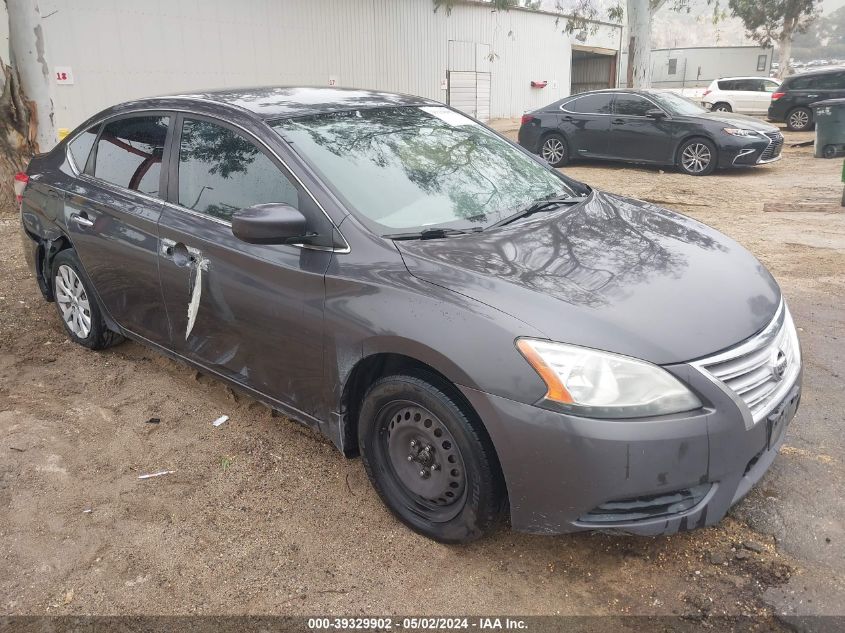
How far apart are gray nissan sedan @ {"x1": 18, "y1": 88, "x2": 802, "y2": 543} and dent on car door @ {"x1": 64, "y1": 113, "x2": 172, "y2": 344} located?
19 millimetres

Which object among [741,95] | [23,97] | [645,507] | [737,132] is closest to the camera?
[645,507]

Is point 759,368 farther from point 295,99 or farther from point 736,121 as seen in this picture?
point 736,121

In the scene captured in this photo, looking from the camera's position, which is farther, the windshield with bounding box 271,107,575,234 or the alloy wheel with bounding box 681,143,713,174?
the alloy wheel with bounding box 681,143,713,174

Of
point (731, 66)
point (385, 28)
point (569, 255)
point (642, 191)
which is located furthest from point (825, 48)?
point (569, 255)

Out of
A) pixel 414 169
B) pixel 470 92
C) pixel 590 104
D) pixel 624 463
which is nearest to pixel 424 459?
pixel 624 463

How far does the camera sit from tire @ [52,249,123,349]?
174 inches

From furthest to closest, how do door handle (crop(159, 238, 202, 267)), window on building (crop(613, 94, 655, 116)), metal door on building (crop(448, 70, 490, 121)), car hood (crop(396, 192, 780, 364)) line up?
metal door on building (crop(448, 70, 490, 121)), window on building (crop(613, 94, 655, 116)), door handle (crop(159, 238, 202, 267)), car hood (crop(396, 192, 780, 364))

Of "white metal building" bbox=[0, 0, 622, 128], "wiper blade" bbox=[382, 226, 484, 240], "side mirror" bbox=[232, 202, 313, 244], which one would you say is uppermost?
"white metal building" bbox=[0, 0, 622, 128]

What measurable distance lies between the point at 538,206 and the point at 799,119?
19.0 meters

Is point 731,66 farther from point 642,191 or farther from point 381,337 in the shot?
point 381,337

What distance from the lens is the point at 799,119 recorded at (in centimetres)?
1898

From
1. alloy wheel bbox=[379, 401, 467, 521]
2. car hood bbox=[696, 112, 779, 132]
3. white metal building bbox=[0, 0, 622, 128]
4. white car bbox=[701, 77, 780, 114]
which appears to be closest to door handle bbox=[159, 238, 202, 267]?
alloy wheel bbox=[379, 401, 467, 521]

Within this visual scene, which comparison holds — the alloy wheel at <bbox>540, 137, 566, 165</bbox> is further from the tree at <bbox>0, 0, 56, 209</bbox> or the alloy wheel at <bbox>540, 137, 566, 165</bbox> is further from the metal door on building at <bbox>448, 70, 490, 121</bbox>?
the metal door on building at <bbox>448, 70, 490, 121</bbox>

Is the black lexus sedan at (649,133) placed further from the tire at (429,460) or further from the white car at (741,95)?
the white car at (741,95)
